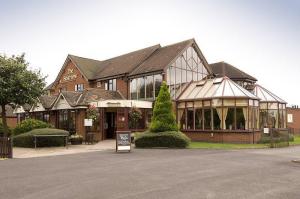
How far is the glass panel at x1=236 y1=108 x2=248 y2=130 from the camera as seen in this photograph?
28.1 m

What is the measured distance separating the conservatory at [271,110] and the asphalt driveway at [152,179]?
18715 mm

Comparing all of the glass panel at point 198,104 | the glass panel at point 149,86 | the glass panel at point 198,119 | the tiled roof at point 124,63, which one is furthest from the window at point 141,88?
the glass panel at point 198,119

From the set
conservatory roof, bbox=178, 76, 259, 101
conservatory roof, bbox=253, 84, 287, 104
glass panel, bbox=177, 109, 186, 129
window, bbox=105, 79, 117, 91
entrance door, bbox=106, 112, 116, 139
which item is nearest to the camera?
conservatory roof, bbox=178, 76, 259, 101

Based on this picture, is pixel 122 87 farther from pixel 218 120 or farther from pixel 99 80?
pixel 218 120

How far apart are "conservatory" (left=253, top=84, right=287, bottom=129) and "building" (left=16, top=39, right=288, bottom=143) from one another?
2236 millimetres

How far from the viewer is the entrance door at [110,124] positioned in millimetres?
32594

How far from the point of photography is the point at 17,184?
35.0ft

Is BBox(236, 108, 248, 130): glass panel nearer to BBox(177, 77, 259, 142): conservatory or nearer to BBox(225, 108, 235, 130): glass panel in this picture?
BBox(177, 77, 259, 142): conservatory

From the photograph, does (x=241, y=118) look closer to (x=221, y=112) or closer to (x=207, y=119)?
(x=221, y=112)

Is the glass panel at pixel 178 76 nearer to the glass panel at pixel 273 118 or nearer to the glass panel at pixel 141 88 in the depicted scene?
the glass panel at pixel 141 88

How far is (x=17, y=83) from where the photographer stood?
29000 millimetres

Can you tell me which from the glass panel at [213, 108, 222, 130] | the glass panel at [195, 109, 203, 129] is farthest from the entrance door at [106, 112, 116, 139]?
the glass panel at [213, 108, 222, 130]

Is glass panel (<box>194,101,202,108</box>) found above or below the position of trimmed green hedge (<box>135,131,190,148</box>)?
above

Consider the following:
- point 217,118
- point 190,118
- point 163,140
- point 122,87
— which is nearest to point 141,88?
point 122,87
